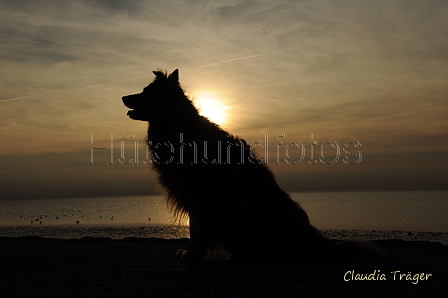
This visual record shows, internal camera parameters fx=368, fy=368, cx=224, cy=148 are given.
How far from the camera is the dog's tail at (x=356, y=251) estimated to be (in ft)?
21.2

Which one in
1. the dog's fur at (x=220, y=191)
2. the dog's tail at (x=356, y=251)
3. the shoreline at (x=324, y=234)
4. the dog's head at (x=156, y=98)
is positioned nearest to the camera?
the dog's fur at (x=220, y=191)

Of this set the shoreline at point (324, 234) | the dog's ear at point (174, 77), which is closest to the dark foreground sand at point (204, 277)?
the dog's ear at point (174, 77)

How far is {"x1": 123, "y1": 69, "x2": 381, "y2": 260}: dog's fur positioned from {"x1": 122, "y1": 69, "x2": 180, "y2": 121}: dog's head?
20mm

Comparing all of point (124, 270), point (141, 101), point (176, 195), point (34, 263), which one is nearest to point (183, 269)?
point (124, 270)

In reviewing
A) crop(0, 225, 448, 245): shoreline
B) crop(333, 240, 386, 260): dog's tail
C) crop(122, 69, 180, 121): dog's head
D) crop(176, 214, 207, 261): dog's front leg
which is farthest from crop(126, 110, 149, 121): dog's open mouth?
crop(0, 225, 448, 245): shoreline

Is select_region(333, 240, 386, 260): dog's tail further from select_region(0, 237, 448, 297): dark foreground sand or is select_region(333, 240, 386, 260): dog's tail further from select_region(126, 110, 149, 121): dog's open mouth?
select_region(126, 110, 149, 121): dog's open mouth

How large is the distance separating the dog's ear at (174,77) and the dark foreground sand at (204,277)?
345 centimetres

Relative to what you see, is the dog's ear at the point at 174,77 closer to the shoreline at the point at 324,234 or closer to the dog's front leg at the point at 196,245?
the dog's front leg at the point at 196,245

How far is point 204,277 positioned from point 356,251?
298 centimetres

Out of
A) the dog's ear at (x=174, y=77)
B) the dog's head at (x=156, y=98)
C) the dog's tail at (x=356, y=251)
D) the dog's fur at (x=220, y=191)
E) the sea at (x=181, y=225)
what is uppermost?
the dog's ear at (x=174, y=77)

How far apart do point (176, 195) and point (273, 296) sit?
131 inches

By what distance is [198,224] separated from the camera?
6656mm

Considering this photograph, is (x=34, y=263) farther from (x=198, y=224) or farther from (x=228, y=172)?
(x=228, y=172)

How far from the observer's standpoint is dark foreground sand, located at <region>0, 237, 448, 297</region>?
4195 millimetres
